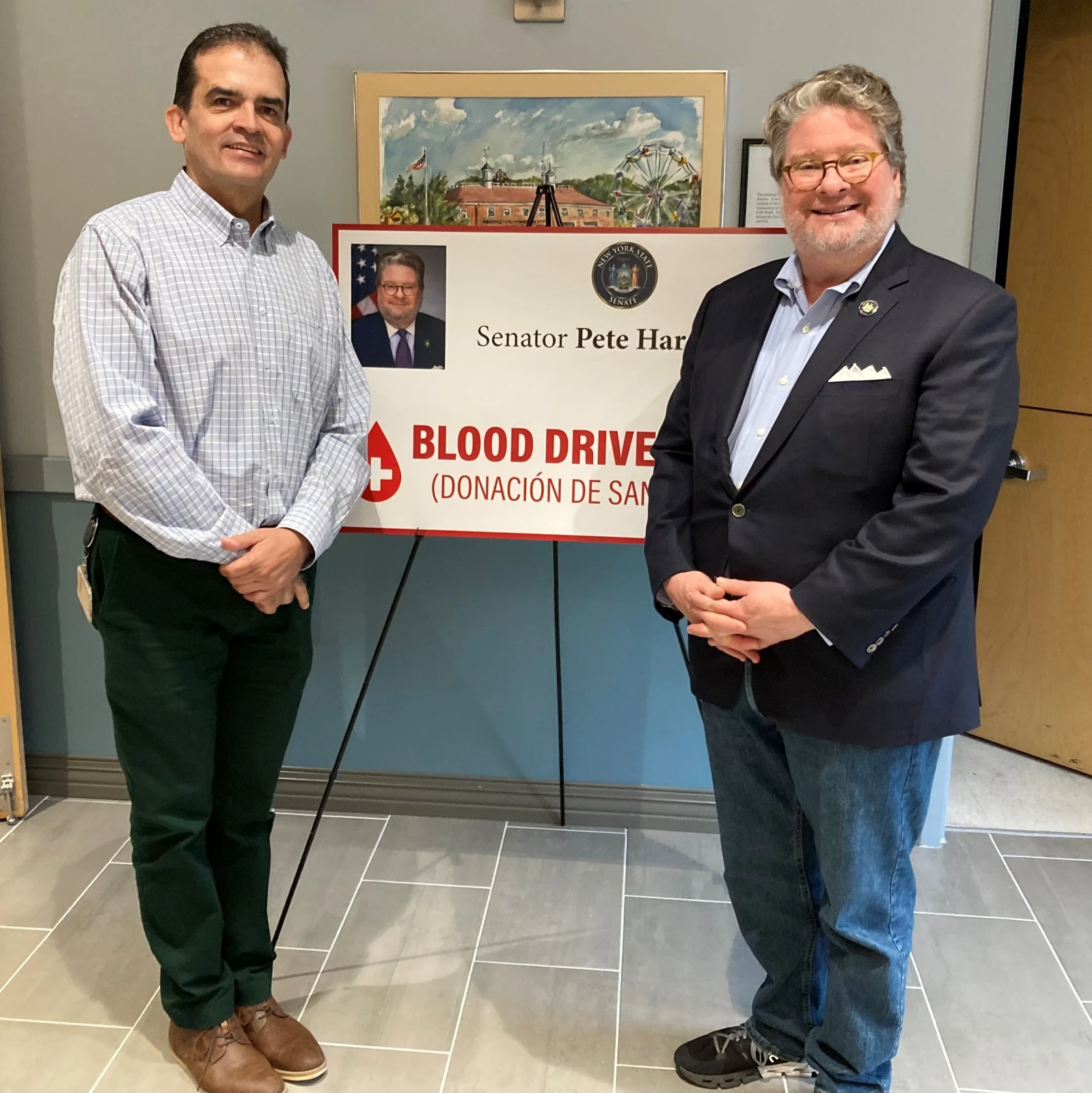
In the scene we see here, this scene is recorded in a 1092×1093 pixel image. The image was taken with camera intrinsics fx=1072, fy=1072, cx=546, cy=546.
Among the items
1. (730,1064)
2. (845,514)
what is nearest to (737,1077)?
(730,1064)

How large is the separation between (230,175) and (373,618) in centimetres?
133

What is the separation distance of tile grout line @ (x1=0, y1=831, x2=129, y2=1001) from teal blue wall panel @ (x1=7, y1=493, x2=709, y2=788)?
0.35m

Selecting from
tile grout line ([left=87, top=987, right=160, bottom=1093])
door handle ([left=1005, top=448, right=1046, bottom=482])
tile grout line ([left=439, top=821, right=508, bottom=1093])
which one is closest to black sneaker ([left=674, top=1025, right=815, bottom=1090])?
tile grout line ([left=439, top=821, right=508, bottom=1093])

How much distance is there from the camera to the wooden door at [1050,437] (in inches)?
114

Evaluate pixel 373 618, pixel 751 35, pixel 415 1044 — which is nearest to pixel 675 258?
pixel 751 35

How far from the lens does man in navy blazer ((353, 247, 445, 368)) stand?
2.17 metres

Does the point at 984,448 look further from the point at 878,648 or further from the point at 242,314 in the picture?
the point at 242,314

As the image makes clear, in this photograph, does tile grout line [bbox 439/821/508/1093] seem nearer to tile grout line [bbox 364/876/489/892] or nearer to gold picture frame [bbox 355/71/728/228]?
tile grout line [bbox 364/876/489/892]

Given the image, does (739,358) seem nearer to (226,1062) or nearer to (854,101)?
(854,101)

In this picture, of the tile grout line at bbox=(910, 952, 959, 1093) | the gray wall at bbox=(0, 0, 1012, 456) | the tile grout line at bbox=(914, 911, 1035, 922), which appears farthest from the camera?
the tile grout line at bbox=(914, 911, 1035, 922)

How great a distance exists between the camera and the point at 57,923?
7.80 ft

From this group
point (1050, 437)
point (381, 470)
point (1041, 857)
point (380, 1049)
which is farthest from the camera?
point (1050, 437)

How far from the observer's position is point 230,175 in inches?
67.7

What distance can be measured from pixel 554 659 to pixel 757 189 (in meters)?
1.25
